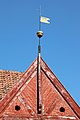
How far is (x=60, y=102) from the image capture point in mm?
26031

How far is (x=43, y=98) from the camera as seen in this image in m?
25.9

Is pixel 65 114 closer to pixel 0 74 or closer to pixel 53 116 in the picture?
pixel 53 116

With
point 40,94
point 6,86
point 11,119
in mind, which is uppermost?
point 6,86

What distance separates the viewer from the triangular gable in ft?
82.1

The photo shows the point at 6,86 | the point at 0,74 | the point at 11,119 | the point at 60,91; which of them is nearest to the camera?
the point at 11,119

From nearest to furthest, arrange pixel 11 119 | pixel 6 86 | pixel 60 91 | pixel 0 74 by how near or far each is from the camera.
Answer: pixel 11 119 → pixel 60 91 → pixel 6 86 → pixel 0 74

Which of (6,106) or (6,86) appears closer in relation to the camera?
(6,106)

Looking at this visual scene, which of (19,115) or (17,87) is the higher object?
(17,87)

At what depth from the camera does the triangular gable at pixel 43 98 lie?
2502cm

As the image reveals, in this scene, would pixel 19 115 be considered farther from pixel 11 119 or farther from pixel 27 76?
pixel 27 76

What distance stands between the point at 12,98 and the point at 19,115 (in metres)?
1.10

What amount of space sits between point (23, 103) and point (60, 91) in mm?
2616

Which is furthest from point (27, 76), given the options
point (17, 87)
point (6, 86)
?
point (6, 86)

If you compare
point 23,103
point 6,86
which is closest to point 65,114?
point 23,103
